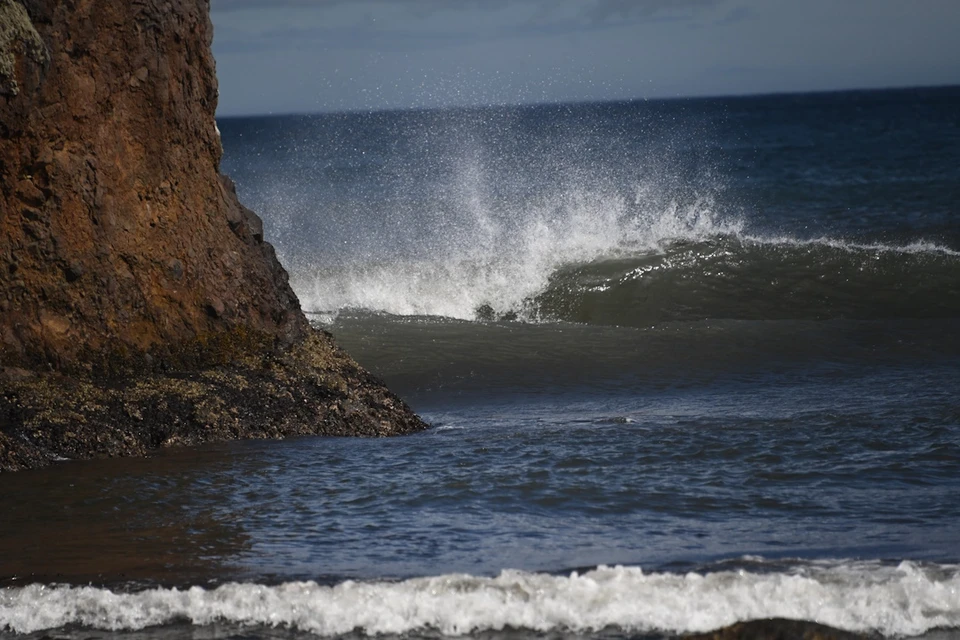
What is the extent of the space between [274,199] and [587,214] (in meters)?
14.5

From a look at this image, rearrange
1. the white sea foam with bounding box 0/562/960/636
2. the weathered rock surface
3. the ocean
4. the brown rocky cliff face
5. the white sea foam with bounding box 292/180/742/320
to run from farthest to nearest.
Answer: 1. the white sea foam with bounding box 292/180/742/320
2. the brown rocky cliff face
3. the ocean
4. the white sea foam with bounding box 0/562/960/636
5. the weathered rock surface

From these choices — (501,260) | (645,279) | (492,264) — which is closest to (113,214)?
(645,279)

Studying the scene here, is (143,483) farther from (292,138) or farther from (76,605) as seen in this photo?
(292,138)

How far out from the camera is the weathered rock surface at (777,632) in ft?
11.2

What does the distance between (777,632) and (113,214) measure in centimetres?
413

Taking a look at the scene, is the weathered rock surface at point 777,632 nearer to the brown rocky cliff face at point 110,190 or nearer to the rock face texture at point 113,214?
the rock face texture at point 113,214

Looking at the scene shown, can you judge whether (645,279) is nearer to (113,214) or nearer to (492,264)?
(492,264)

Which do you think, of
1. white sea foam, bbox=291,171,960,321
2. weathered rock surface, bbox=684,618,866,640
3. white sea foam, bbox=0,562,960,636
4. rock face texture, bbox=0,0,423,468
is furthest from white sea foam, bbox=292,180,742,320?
weathered rock surface, bbox=684,618,866,640

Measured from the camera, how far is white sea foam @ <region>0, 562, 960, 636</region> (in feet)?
13.5

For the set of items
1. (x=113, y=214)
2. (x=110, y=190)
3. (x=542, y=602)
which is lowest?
(x=542, y=602)

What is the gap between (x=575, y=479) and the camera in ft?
18.8

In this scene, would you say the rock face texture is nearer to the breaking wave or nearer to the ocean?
the ocean

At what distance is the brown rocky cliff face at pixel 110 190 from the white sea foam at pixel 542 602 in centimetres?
208

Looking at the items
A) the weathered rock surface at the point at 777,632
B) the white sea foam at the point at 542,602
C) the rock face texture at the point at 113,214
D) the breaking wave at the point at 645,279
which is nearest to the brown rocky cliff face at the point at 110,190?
the rock face texture at the point at 113,214
